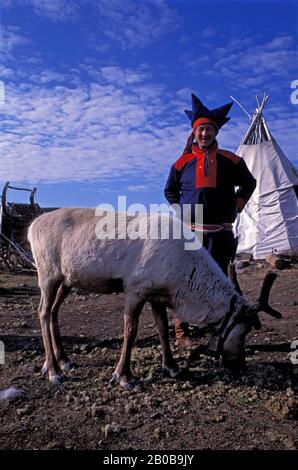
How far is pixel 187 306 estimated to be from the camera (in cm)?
447

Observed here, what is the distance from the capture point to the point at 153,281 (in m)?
4.36

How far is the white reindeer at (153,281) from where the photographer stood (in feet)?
14.3

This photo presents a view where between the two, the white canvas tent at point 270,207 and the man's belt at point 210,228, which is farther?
the white canvas tent at point 270,207

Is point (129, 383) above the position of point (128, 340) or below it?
below

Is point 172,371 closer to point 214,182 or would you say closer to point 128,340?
point 128,340

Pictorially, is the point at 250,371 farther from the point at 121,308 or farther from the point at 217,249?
the point at 121,308

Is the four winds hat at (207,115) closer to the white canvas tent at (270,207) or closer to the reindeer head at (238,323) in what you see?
the reindeer head at (238,323)

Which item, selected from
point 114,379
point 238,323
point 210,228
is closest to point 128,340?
point 114,379

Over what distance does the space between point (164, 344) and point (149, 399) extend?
871mm

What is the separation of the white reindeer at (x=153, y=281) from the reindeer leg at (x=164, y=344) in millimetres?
11

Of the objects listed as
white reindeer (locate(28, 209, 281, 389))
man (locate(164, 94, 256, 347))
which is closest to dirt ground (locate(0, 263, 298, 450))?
white reindeer (locate(28, 209, 281, 389))

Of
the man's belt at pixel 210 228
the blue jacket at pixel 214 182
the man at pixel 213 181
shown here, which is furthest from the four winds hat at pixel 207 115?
the man's belt at pixel 210 228
